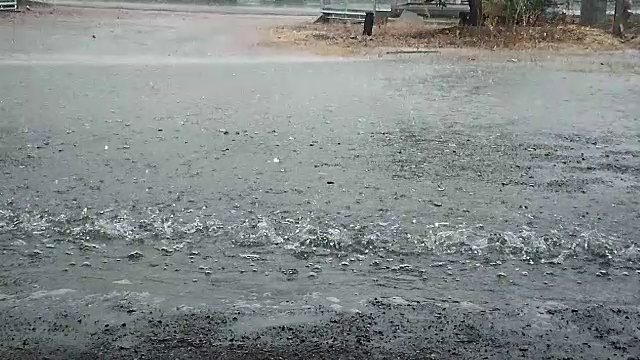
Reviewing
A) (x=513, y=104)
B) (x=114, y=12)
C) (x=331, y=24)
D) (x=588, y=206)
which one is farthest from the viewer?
(x=114, y=12)

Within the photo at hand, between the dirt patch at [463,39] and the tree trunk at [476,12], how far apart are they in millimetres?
745

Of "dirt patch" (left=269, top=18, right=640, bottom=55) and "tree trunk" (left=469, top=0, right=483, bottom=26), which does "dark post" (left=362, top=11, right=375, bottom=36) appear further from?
"tree trunk" (left=469, top=0, right=483, bottom=26)

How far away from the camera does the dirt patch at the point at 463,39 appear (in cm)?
1783

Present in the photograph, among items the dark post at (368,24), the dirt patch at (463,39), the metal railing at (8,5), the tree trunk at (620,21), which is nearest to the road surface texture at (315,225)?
the dirt patch at (463,39)

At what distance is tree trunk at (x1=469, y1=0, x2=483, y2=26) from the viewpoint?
20922mm

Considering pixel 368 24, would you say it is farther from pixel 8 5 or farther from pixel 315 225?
pixel 315 225

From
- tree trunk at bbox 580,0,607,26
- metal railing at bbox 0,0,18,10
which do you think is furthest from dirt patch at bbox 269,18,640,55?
metal railing at bbox 0,0,18,10

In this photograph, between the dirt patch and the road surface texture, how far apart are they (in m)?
7.88

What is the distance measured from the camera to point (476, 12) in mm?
20969

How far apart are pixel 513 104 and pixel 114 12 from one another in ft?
66.0

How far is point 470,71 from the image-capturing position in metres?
13.3

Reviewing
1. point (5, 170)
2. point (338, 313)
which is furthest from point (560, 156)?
point (5, 170)

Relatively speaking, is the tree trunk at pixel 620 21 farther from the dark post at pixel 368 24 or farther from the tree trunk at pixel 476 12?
the dark post at pixel 368 24

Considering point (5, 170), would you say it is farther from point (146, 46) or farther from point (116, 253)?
point (146, 46)
